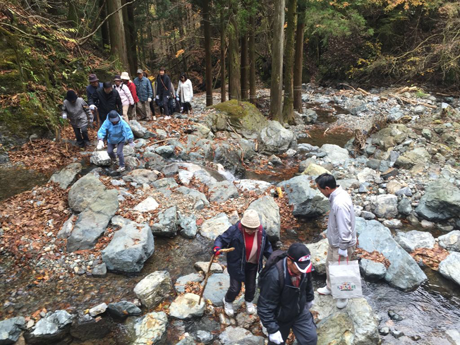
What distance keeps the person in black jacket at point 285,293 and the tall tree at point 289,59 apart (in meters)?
13.1

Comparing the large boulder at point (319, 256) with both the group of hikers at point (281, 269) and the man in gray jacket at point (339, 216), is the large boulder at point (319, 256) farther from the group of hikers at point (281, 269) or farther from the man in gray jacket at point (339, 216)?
the man in gray jacket at point (339, 216)

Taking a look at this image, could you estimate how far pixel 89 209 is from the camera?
248 inches

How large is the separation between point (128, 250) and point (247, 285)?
2.27m

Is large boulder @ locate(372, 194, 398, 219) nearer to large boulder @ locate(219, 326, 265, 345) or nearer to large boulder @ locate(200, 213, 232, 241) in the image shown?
large boulder @ locate(200, 213, 232, 241)

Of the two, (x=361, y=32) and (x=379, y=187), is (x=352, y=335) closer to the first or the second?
(x=379, y=187)

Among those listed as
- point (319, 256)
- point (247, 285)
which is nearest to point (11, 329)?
point (247, 285)

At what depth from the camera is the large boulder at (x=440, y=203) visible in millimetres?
7250

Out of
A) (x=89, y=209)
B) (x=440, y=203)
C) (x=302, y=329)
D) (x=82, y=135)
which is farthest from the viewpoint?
(x=82, y=135)

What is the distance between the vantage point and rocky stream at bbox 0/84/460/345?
445cm

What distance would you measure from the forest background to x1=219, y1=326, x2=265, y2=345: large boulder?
6.37m

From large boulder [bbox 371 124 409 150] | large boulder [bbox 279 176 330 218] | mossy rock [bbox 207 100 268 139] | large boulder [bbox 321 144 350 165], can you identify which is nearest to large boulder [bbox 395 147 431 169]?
large boulder [bbox 371 124 409 150]

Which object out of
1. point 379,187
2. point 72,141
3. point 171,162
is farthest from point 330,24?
point 72,141

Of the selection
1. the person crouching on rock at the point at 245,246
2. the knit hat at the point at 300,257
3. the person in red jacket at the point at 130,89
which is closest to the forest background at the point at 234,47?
the person in red jacket at the point at 130,89

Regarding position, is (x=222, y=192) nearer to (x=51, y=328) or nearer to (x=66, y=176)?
(x=66, y=176)
